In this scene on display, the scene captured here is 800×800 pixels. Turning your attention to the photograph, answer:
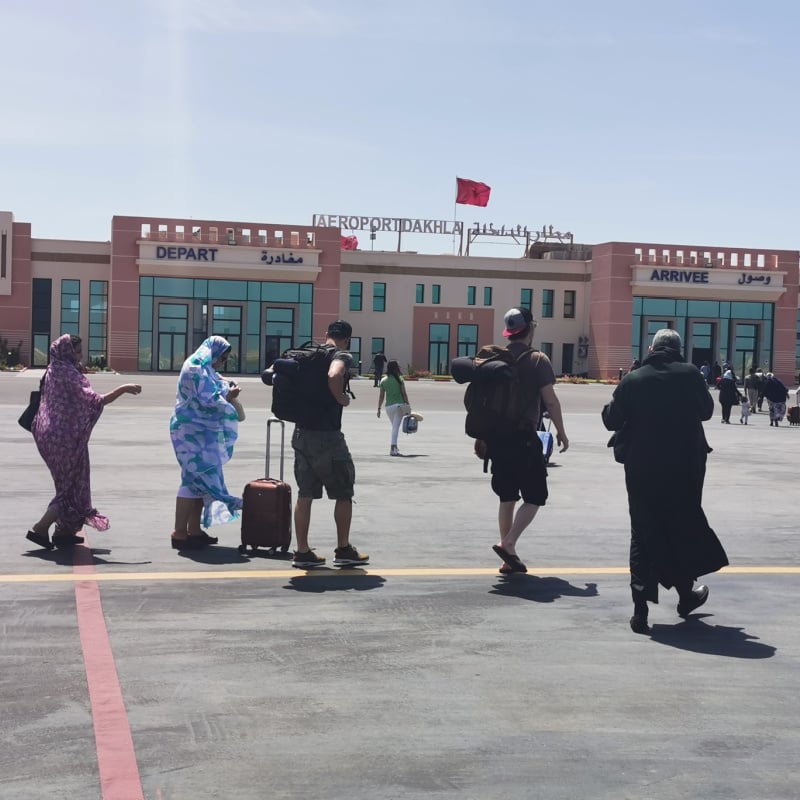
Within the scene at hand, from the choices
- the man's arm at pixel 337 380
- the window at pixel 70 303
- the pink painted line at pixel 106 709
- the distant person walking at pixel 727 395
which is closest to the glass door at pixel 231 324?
the window at pixel 70 303

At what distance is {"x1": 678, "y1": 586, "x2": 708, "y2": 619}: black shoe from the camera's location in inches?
284

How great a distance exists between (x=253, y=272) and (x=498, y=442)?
207 ft

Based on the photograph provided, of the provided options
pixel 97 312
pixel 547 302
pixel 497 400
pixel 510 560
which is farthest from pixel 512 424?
pixel 547 302

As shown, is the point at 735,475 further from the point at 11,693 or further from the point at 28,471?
the point at 11,693

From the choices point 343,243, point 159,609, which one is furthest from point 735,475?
point 343,243

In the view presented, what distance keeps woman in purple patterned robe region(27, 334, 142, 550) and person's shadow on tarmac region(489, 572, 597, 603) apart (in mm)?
3297

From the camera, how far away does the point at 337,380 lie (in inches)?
328

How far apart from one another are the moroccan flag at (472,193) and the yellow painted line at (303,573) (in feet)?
250

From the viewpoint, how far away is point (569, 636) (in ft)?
22.1

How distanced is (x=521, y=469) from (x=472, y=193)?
77.0 meters

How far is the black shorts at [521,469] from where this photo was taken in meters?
8.41

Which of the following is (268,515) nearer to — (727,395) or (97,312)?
(727,395)

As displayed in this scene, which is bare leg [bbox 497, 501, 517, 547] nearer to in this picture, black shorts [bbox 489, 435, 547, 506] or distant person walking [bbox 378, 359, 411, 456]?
black shorts [bbox 489, 435, 547, 506]

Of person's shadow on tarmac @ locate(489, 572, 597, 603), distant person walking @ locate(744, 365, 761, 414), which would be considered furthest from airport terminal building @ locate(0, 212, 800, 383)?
person's shadow on tarmac @ locate(489, 572, 597, 603)
